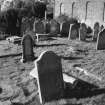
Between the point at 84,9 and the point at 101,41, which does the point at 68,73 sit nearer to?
the point at 101,41

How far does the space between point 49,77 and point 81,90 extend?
3.88ft

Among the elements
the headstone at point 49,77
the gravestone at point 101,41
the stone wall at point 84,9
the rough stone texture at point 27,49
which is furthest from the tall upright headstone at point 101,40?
the stone wall at point 84,9

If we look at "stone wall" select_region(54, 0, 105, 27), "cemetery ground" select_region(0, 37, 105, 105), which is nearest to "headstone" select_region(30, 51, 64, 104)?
"cemetery ground" select_region(0, 37, 105, 105)

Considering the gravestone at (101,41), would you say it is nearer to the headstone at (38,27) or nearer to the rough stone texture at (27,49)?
the rough stone texture at (27,49)

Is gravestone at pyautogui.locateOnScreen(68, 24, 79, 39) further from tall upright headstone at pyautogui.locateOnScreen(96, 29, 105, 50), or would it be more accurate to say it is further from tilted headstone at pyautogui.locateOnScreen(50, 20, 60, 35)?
tall upright headstone at pyautogui.locateOnScreen(96, 29, 105, 50)

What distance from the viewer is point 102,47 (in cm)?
1254

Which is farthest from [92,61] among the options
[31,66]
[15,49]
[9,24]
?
[9,24]

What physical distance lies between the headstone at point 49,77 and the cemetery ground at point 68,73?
26cm

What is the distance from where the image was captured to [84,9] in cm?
2511

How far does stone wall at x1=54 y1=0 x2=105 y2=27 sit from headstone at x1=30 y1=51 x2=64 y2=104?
16.3 m

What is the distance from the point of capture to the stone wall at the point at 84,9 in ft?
74.4

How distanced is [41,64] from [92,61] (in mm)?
4227

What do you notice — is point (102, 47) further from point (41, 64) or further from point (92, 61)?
point (41, 64)

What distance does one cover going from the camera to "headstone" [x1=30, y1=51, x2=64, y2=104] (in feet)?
20.5
